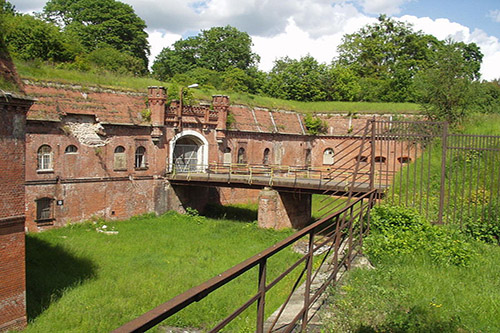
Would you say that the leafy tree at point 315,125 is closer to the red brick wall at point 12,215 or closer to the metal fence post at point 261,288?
the red brick wall at point 12,215

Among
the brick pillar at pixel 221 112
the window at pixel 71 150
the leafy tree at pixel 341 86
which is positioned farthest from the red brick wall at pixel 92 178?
the leafy tree at pixel 341 86

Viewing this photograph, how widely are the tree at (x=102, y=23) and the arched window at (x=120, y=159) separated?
906 inches

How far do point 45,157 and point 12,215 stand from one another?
9.45m

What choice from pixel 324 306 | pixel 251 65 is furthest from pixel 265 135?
pixel 251 65

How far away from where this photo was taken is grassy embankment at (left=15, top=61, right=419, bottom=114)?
20.6 meters

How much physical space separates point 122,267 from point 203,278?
3.00 m

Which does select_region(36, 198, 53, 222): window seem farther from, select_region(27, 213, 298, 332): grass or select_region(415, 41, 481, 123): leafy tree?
select_region(415, 41, 481, 123): leafy tree

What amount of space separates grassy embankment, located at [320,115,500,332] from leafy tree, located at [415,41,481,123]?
635 inches

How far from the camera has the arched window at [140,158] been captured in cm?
2202

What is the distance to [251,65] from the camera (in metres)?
53.4

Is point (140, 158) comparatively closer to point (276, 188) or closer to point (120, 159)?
point (120, 159)

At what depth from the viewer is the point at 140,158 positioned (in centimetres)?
2222

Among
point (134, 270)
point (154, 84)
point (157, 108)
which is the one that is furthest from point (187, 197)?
point (134, 270)

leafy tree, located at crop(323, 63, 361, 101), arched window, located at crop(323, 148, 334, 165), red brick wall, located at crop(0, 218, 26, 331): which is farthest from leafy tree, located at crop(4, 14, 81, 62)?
leafy tree, located at crop(323, 63, 361, 101)
